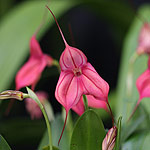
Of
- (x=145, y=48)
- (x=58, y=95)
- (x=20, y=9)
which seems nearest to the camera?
(x=58, y=95)

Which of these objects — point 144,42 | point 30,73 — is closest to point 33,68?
point 30,73

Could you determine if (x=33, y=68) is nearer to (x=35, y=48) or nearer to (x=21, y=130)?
(x=35, y=48)

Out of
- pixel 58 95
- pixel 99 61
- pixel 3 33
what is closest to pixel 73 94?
pixel 58 95

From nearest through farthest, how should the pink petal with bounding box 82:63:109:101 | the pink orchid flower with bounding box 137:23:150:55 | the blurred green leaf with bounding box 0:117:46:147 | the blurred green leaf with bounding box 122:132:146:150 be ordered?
the pink petal with bounding box 82:63:109:101 → the blurred green leaf with bounding box 122:132:146:150 → the pink orchid flower with bounding box 137:23:150:55 → the blurred green leaf with bounding box 0:117:46:147

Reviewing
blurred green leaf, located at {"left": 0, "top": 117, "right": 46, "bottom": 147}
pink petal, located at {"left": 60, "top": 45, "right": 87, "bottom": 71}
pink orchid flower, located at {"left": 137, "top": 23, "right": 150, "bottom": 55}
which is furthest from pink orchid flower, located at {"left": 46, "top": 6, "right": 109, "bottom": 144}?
blurred green leaf, located at {"left": 0, "top": 117, "right": 46, "bottom": 147}

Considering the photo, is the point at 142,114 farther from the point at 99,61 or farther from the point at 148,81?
the point at 99,61

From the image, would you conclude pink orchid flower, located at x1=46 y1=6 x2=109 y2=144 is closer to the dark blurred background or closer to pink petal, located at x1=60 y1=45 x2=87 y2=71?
pink petal, located at x1=60 y1=45 x2=87 y2=71
